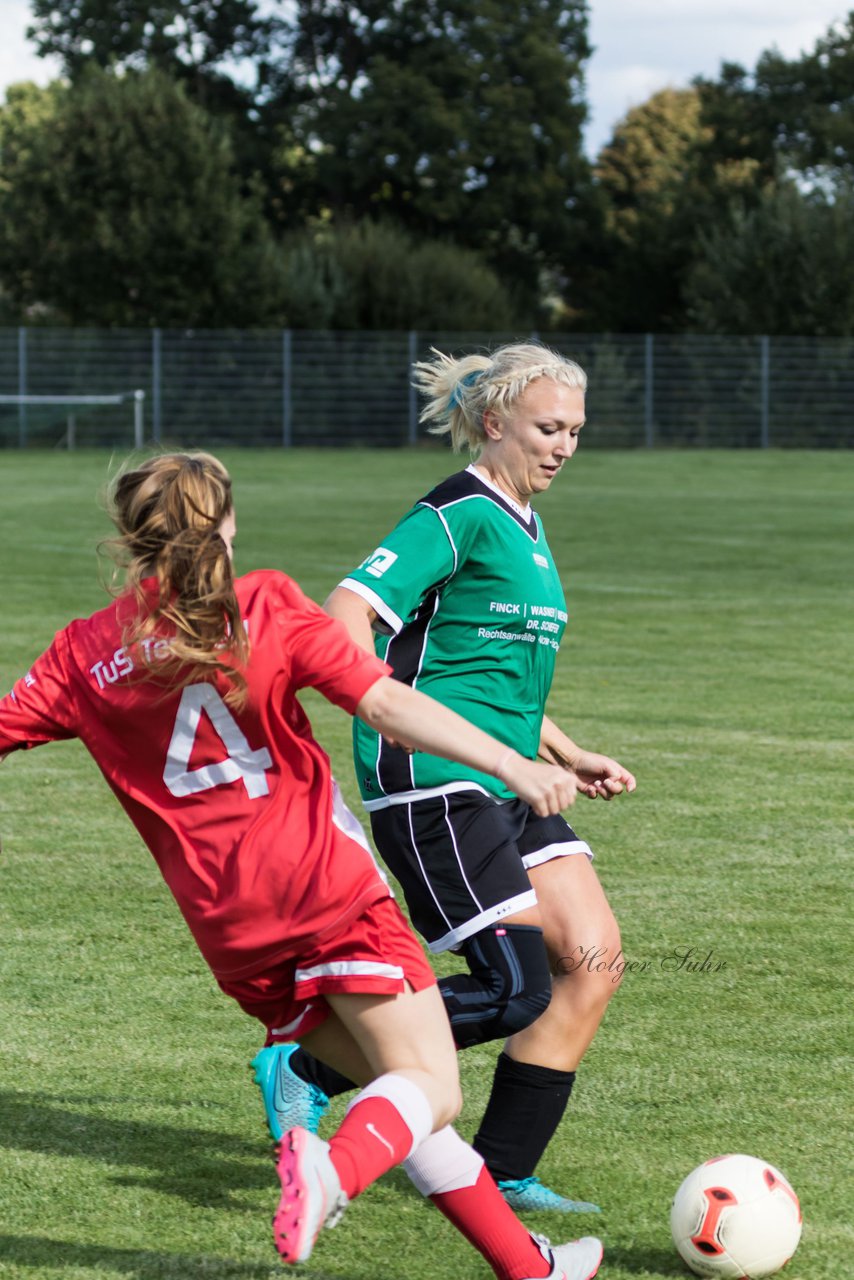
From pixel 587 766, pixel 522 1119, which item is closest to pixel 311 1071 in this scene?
pixel 522 1119

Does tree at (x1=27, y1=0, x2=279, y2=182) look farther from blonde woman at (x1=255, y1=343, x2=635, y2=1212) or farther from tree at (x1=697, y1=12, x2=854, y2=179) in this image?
blonde woman at (x1=255, y1=343, x2=635, y2=1212)

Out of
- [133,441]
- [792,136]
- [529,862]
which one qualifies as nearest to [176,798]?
[529,862]

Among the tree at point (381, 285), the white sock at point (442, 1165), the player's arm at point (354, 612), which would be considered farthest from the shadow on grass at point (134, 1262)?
the tree at point (381, 285)

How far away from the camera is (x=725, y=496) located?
84.1 feet

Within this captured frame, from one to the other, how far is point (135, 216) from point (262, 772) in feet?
131

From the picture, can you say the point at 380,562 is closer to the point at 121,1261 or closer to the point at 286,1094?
the point at 286,1094

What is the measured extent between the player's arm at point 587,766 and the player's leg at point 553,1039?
0.21 m

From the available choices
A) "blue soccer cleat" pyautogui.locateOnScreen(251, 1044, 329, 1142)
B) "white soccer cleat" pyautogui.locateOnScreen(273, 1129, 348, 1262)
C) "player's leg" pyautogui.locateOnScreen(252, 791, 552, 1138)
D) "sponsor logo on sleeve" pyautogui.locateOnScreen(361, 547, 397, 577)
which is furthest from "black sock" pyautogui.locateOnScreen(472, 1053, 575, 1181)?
"sponsor logo on sleeve" pyautogui.locateOnScreen(361, 547, 397, 577)

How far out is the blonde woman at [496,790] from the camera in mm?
3525

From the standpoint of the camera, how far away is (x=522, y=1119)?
3598mm

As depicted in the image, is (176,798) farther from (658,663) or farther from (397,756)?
(658,663)

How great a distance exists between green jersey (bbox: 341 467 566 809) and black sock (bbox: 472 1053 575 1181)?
61 cm

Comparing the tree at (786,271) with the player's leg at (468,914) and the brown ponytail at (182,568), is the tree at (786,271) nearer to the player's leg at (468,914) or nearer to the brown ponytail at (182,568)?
the player's leg at (468,914)

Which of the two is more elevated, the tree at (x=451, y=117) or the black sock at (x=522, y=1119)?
the tree at (x=451, y=117)
